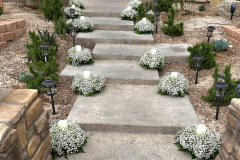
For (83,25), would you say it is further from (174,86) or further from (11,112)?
(11,112)

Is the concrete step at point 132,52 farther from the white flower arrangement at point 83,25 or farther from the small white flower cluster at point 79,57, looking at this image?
the white flower arrangement at point 83,25

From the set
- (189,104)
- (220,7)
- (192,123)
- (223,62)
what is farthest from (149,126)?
(220,7)

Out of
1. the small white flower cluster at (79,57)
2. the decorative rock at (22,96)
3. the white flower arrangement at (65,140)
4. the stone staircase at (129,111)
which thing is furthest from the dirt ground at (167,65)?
the decorative rock at (22,96)

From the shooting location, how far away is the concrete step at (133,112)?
3.96 metres

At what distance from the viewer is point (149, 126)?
3.93 m

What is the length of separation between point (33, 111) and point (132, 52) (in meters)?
4.01

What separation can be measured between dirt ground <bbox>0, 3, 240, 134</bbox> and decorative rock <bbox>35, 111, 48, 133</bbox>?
1342 millimetres

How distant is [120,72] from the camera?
17.9 ft

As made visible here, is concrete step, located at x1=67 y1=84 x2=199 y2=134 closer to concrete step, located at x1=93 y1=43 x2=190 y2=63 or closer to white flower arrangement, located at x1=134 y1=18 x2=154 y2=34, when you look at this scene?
concrete step, located at x1=93 y1=43 x2=190 y2=63

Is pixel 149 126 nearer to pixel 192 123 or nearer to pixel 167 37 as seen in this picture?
pixel 192 123

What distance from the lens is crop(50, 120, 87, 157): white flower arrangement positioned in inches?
133

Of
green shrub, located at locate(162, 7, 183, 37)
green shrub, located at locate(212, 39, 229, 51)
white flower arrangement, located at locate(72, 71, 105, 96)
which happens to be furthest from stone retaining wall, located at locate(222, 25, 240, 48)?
white flower arrangement, located at locate(72, 71, 105, 96)

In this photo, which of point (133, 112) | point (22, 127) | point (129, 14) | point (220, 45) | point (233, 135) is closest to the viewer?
point (22, 127)

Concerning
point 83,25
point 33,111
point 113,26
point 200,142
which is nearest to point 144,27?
point 113,26
